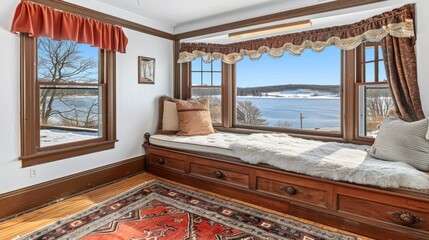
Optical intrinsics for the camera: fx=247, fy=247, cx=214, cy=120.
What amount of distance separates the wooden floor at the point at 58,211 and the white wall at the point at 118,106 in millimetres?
308

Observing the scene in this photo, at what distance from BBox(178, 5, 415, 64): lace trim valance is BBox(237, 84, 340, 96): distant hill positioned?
505 mm

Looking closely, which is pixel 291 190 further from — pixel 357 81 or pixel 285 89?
pixel 285 89

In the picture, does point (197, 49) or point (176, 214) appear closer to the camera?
point (176, 214)

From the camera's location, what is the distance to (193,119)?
3.76 metres

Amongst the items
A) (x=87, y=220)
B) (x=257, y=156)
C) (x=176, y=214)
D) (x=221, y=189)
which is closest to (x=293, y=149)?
Answer: (x=257, y=156)

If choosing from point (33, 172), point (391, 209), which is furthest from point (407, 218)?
point (33, 172)

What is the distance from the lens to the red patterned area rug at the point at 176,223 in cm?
207

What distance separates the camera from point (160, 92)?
4039 millimetres

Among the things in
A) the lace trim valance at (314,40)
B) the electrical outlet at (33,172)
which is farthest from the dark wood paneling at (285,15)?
the electrical outlet at (33,172)

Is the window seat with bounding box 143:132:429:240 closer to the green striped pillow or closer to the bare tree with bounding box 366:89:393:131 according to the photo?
the green striped pillow

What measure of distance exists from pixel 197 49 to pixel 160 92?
0.93 meters

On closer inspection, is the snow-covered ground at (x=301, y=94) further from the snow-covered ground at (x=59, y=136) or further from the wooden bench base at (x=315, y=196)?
the snow-covered ground at (x=59, y=136)

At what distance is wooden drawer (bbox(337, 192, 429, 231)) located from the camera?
1.84 meters

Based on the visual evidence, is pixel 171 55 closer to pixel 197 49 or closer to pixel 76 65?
pixel 197 49
